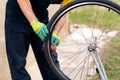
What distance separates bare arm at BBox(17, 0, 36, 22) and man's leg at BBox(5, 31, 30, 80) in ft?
1.14

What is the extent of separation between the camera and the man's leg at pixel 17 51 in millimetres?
3846

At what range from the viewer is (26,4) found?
3562 millimetres

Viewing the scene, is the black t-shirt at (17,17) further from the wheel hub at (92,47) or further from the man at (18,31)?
the wheel hub at (92,47)

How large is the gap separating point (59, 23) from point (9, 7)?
1.82ft

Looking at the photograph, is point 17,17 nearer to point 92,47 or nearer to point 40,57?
point 40,57

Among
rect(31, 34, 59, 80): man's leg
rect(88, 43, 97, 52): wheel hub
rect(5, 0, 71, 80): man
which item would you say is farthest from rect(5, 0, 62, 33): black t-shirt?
rect(88, 43, 97, 52): wheel hub

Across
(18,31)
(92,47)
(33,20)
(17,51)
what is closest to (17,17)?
(18,31)

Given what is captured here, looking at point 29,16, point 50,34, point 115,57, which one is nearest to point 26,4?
point 29,16

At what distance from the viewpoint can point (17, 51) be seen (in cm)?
386

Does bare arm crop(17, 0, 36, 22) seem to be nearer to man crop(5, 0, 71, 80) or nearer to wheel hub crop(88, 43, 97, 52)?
man crop(5, 0, 71, 80)

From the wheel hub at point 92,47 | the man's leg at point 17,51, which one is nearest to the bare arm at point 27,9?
the man's leg at point 17,51

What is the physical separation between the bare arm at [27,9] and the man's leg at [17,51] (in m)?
0.35

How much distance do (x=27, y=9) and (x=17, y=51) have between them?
1.59 feet

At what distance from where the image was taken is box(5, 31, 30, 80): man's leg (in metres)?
3.85
